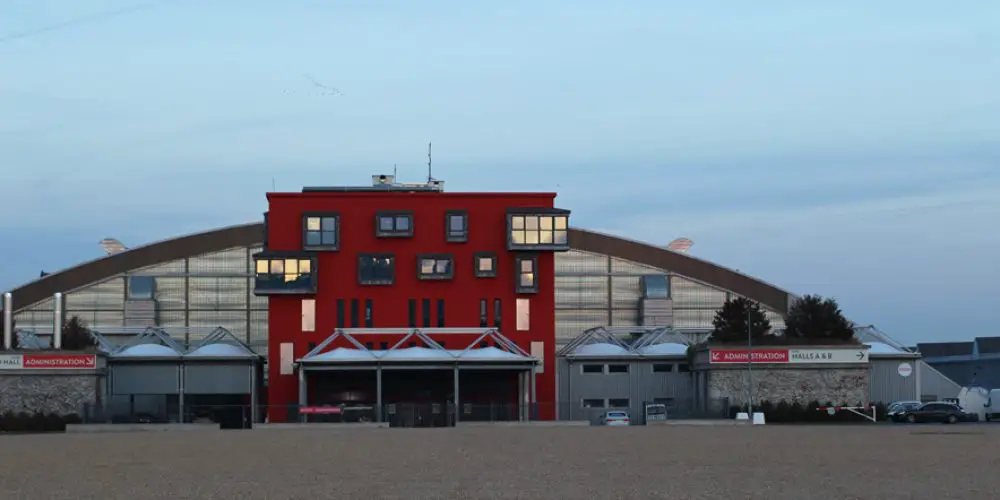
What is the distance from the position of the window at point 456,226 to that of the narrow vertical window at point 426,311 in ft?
14.7

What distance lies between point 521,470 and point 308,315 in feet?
207

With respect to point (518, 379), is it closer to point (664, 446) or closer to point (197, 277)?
point (197, 277)

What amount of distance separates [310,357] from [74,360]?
1437cm

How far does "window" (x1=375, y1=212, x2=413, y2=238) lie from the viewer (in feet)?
309

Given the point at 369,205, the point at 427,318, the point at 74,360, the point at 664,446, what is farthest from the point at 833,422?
the point at 74,360

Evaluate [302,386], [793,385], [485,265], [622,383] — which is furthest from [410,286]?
[793,385]

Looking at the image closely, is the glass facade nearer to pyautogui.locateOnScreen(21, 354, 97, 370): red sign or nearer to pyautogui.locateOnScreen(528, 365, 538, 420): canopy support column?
pyautogui.locateOnScreen(21, 354, 97, 370): red sign

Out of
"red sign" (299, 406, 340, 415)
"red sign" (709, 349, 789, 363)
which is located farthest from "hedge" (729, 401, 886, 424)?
"red sign" (299, 406, 340, 415)

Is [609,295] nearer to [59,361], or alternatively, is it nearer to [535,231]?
[535,231]

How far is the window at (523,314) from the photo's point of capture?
311 feet

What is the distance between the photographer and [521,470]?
31891 mm

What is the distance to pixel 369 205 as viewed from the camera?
9538cm

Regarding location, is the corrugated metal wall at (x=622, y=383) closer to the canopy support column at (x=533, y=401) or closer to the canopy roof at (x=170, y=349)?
the canopy support column at (x=533, y=401)

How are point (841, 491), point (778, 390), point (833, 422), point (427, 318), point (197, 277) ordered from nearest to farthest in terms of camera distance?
point (841, 491) < point (833, 422) < point (778, 390) < point (427, 318) < point (197, 277)
